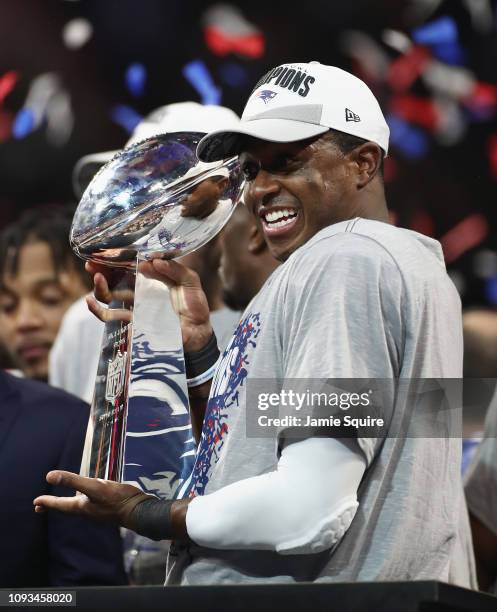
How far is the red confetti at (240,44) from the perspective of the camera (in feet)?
18.2

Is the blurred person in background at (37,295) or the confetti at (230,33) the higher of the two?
the confetti at (230,33)

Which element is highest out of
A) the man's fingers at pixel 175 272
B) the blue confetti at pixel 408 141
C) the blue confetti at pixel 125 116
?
the blue confetti at pixel 125 116

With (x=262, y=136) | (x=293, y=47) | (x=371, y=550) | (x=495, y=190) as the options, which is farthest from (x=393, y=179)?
(x=371, y=550)

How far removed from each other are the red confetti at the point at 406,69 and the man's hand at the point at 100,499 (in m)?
3.94

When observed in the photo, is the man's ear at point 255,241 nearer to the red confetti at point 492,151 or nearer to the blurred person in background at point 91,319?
the blurred person in background at point 91,319

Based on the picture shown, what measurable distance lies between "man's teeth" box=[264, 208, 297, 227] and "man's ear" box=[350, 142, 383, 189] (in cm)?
14

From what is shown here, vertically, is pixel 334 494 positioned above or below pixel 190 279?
below

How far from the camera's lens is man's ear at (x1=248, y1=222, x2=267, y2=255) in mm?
3213

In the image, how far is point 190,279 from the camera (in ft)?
7.42

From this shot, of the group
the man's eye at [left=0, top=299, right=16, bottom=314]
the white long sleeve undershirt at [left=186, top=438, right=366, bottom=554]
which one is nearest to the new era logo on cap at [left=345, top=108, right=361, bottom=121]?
the white long sleeve undershirt at [left=186, top=438, right=366, bottom=554]

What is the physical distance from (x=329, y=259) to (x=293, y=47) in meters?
3.90

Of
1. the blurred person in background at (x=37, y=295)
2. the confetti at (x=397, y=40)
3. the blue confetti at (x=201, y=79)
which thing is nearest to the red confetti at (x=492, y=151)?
the confetti at (x=397, y=40)

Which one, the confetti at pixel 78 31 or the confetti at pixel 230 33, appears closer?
the confetti at pixel 230 33

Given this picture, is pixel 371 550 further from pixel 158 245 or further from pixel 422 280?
pixel 158 245
